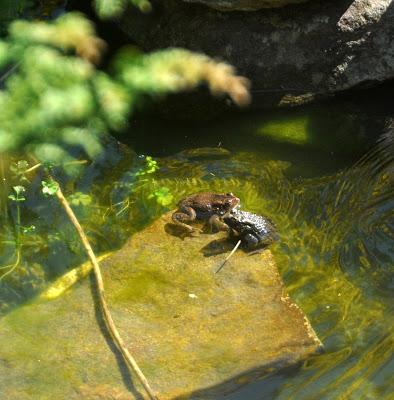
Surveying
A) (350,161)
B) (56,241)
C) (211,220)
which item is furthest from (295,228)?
(56,241)

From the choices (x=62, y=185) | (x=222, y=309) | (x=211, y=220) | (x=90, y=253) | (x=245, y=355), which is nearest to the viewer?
(x=245, y=355)

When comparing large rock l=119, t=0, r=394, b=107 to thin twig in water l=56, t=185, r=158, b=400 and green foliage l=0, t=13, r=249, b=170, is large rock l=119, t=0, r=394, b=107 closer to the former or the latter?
green foliage l=0, t=13, r=249, b=170

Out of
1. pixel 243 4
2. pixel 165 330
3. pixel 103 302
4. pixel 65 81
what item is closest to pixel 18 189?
pixel 65 81

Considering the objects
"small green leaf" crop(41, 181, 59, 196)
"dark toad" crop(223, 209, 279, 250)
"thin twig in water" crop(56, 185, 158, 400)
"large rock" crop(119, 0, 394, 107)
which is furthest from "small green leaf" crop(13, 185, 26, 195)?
"large rock" crop(119, 0, 394, 107)

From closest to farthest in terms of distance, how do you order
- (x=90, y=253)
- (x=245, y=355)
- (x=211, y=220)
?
1. (x=245, y=355)
2. (x=90, y=253)
3. (x=211, y=220)

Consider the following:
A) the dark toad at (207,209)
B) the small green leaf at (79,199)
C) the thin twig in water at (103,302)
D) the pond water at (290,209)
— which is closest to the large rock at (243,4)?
the pond water at (290,209)

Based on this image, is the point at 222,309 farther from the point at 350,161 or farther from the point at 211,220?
the point at 350,161

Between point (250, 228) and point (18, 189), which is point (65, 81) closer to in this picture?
point (18, 189)
